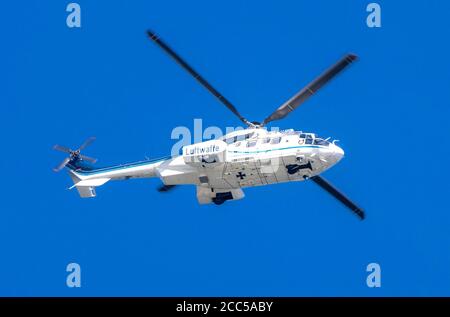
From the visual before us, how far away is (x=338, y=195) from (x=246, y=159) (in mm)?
6287

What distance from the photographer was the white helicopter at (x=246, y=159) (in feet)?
143

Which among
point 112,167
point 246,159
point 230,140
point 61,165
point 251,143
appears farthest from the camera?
point 61,165

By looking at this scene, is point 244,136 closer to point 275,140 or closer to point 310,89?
point 275,140

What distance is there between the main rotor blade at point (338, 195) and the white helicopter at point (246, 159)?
0.15 feet

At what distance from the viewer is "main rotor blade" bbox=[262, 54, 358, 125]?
43.5 metres

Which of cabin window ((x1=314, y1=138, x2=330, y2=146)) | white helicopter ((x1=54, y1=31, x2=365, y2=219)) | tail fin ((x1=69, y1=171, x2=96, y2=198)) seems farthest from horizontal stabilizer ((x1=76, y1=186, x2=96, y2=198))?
cabin window ((x1=314, y1=138, x2=330, y2=146))

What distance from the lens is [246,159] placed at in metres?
44.1

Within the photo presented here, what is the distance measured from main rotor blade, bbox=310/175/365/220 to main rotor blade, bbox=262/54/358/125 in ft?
13.3

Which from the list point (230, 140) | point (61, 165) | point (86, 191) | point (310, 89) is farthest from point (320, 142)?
point (61, 165)

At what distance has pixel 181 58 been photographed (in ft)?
154

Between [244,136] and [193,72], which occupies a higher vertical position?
[193,72]

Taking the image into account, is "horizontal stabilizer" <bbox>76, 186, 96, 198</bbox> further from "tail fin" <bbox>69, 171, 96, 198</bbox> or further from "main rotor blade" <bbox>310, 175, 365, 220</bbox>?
"main rotor blade" <bbox>310, 175, 365, 220</bbox>

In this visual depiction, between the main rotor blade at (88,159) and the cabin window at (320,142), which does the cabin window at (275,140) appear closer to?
the cabin window at (320,142)
